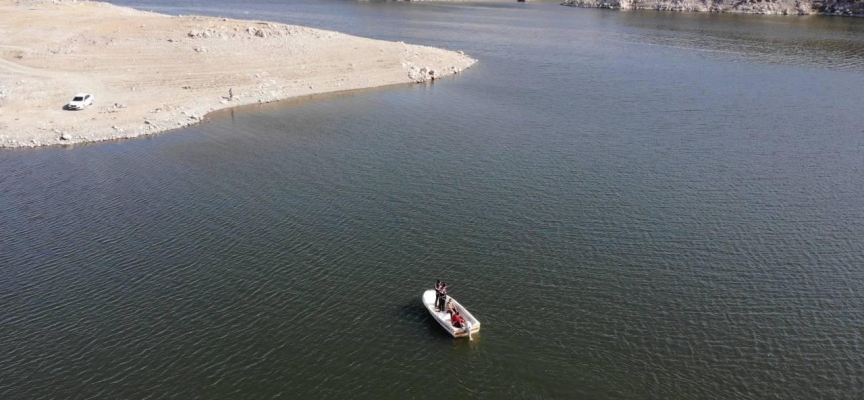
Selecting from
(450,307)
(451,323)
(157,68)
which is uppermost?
(157,68)

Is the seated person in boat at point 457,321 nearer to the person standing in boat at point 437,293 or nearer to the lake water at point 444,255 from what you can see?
the lake water at point 444,255

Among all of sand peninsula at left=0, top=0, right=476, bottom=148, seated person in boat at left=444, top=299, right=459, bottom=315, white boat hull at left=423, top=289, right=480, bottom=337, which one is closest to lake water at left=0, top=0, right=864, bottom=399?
white boat hull at left=423, top=289, right=480, bottom=337

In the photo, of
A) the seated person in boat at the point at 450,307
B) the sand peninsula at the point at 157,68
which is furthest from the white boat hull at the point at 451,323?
the sand peninsula at the point at 157,68

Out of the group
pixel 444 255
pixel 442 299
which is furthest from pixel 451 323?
pixel 444 255

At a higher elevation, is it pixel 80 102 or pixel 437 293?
pixel 80 102

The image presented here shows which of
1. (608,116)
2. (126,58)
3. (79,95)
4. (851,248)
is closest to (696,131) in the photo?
(608,116)

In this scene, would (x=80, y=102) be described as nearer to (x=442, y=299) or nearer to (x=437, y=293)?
(x=437, y=293)

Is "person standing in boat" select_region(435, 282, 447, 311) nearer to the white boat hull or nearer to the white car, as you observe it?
the white boat hull
